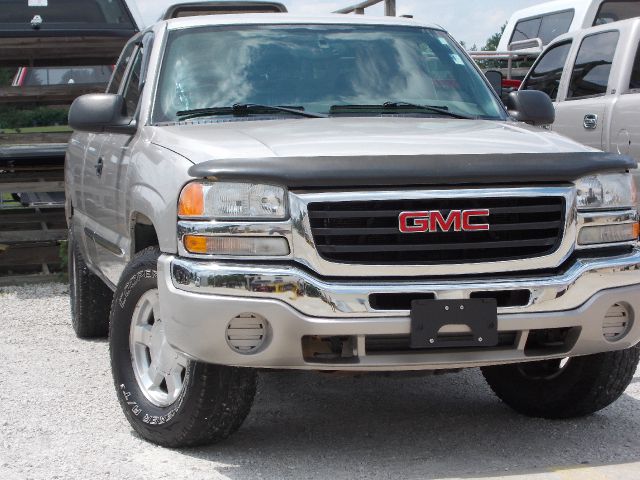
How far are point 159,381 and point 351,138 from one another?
4.07ft

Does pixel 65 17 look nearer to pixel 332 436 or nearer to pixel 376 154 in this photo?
pixel 332 436

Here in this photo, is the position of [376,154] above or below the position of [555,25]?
above

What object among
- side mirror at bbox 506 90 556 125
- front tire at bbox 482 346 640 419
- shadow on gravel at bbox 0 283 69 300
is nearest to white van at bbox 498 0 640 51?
shadow on gravel at bbox 0 283 69 300

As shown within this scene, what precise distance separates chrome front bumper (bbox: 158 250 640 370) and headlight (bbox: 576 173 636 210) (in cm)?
22

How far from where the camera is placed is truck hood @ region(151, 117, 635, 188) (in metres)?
4.11

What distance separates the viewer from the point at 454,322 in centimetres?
415

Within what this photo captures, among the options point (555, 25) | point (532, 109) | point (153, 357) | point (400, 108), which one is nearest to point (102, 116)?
point (153, 357)

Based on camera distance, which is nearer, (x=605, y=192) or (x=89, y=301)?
(x=605, y=192)

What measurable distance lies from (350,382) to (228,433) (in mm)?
1507

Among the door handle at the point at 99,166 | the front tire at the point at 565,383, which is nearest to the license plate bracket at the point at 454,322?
the front tire at the point at 565,383

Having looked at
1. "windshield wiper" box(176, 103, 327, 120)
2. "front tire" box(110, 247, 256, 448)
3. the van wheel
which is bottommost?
the van wheel

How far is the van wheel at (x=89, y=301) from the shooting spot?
713 cm

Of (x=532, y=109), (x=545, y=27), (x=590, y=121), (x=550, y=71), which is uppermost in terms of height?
(x=532, y=109)

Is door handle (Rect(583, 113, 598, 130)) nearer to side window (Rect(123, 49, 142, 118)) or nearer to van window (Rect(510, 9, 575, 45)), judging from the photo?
side window (Rect(123, 49, 142, 118))
